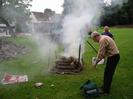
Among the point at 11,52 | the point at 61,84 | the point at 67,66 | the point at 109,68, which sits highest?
the point at 109,68

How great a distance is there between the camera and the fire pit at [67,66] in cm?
1186

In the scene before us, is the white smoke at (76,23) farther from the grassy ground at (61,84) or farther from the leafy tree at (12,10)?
the leafy tree at (12,10)

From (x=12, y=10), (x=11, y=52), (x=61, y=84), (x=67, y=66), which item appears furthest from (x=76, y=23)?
(x=12, y=10)

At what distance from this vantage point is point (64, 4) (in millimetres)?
15125

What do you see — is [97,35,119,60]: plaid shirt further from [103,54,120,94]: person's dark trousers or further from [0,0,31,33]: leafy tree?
[0,0,31,33]: leafy tree

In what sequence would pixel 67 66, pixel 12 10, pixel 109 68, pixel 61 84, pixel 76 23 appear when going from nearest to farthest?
pixel 109 68 → pixel 61 84 → pixel 67 66 → pixel 76 23 → pixel 12 10

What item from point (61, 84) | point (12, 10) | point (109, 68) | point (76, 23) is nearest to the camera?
point (109, 68)

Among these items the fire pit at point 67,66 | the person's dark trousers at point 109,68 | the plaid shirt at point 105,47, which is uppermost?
the plaid shirt at point 105,47

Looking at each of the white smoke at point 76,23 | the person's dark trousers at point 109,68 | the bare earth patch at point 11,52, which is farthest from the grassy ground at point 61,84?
the bare earth patch at point 11,52

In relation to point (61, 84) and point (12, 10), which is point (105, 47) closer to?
point (61, 84)

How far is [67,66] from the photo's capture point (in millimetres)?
11992

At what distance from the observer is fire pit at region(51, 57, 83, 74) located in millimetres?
11856

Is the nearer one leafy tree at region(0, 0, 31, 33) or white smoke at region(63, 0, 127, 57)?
white smoke at region(63, 0, 127, 57)

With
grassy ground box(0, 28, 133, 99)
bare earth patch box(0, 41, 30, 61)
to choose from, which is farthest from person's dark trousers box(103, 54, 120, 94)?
bare earth patch box(0, 41, 30, 61)
